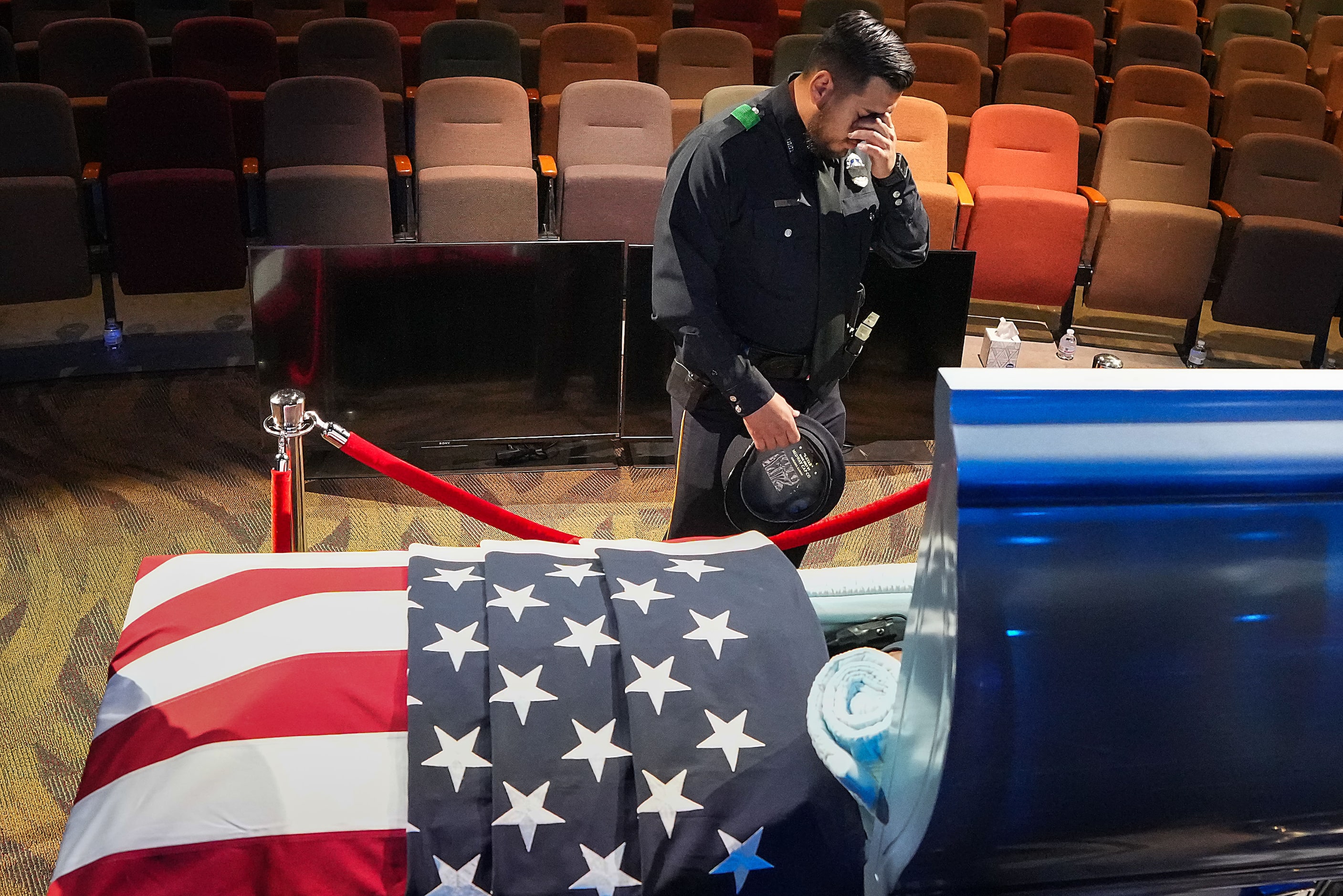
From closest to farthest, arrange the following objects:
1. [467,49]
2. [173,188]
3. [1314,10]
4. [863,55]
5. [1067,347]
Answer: [863,55] → [173,188] → [1067,347] → [467,49] → [1314,10]

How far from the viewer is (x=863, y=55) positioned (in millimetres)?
2340

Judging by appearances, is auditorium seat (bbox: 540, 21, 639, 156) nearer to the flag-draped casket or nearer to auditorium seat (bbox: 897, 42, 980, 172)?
auditorium seat (bbox: 897, 42, 980, 172)

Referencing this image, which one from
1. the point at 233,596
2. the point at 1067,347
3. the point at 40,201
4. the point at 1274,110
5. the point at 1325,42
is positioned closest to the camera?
the point at 233,596

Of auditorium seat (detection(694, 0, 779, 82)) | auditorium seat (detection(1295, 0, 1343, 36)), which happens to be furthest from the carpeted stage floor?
auditorium seat (detection(1295, 0, 1343, 36))

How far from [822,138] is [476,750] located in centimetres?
158

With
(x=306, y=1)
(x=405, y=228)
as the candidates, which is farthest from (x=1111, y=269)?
(x=306, y=1)

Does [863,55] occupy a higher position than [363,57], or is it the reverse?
[863,55]

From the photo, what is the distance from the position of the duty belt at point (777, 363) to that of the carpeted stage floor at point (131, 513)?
1043mm

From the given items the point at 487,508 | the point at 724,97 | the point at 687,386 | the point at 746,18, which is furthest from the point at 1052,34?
the point at 487,508

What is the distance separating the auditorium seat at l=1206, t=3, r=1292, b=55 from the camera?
722cm

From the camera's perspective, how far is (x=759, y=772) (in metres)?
1.40

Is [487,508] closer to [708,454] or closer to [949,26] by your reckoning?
[708,454]

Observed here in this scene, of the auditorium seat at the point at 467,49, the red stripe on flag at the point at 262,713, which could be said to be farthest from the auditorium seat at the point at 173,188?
the red stripe on flag at the point at 262,713

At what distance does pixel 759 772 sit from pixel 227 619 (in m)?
0.78
